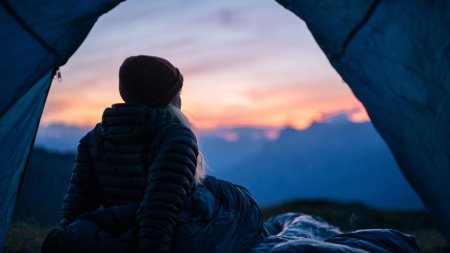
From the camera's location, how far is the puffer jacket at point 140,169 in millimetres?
2689

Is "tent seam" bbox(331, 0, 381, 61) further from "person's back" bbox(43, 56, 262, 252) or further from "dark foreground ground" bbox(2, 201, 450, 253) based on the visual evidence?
"dark foreground ground" bbox(2, 201, 450, 253)

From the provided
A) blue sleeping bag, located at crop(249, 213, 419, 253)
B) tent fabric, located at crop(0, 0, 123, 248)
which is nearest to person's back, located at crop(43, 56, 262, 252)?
blue sleeping bag, located at crop(249, 213, 419, 253)

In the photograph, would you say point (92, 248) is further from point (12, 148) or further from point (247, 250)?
point (12, 148)

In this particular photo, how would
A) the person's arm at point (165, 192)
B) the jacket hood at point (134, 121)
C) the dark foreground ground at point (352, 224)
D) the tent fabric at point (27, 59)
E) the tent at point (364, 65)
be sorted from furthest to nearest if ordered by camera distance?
1. the dark foreground ground at point (352, 224)
2. the tent fabric at point (27, 59)
3. the jacket hood at point (134, 121)
4. the tent at point (364, 65)
5. the person's arm at point (165, 192)

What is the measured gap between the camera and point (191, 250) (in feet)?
9.66

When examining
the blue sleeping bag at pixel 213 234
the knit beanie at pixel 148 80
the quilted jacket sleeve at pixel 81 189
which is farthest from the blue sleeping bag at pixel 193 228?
the knit beanie at pixel 148 80

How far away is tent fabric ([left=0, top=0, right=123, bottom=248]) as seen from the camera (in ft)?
10.7

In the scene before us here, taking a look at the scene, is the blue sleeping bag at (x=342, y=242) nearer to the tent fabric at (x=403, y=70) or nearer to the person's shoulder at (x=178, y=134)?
the tent fabric at (x=403, y=70)

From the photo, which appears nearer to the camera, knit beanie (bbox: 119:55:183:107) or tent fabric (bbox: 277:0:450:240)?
tent fabric (bbox: 277:0:450:240)

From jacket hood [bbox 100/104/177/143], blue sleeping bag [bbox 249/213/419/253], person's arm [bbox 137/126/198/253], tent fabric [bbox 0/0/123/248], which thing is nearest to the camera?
person's arm [bbox 137/126/198/253]

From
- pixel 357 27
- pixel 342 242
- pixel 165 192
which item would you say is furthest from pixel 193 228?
pixel 357 27

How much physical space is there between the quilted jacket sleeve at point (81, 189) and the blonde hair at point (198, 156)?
2.17ft

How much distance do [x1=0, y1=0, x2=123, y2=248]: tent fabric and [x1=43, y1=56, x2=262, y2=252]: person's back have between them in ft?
2.14

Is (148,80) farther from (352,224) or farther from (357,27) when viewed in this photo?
(352,224)
